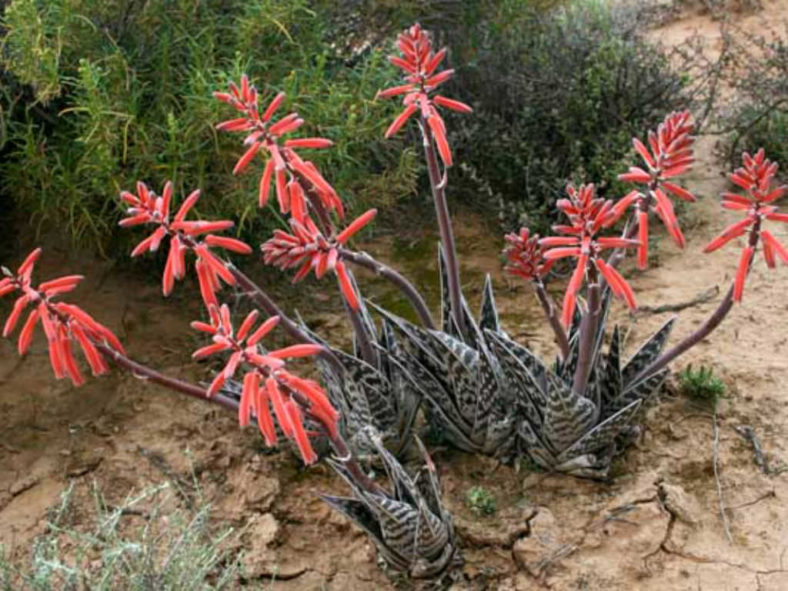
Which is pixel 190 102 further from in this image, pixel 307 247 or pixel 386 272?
pixel 307 247

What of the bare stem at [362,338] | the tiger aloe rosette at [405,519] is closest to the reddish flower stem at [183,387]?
the tiger aloe rosette at [405,519]

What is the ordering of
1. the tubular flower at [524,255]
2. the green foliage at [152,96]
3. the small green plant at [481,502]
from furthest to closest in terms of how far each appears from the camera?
the green foliage at [152,96] < the small green plant at [481,502] < the tubular flower at [524,255]

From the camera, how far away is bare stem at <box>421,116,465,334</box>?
2723 mm

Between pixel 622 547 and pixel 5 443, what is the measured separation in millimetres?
2144

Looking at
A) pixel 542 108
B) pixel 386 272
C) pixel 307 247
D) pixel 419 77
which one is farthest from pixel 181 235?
pixel 542 108

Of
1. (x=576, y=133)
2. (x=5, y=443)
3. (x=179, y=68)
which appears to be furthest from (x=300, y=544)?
(x=576, y=133)

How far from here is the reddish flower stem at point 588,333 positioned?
2.57m

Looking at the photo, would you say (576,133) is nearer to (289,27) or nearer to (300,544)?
(289,27)

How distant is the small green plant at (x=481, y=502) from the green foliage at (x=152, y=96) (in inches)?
49.8

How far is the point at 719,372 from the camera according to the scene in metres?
3.54

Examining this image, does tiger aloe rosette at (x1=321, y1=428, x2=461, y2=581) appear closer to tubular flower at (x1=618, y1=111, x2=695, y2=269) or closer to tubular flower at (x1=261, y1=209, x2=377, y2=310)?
tubular flower at (x1=261, y1=209, x2=377, y2=310)

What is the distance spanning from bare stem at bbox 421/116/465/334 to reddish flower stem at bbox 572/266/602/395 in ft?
1.39

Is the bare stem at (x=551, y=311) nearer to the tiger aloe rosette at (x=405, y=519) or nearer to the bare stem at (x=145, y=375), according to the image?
the tiger aloe rosette at (x=405, y=519)

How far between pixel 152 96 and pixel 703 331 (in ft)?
7.01
